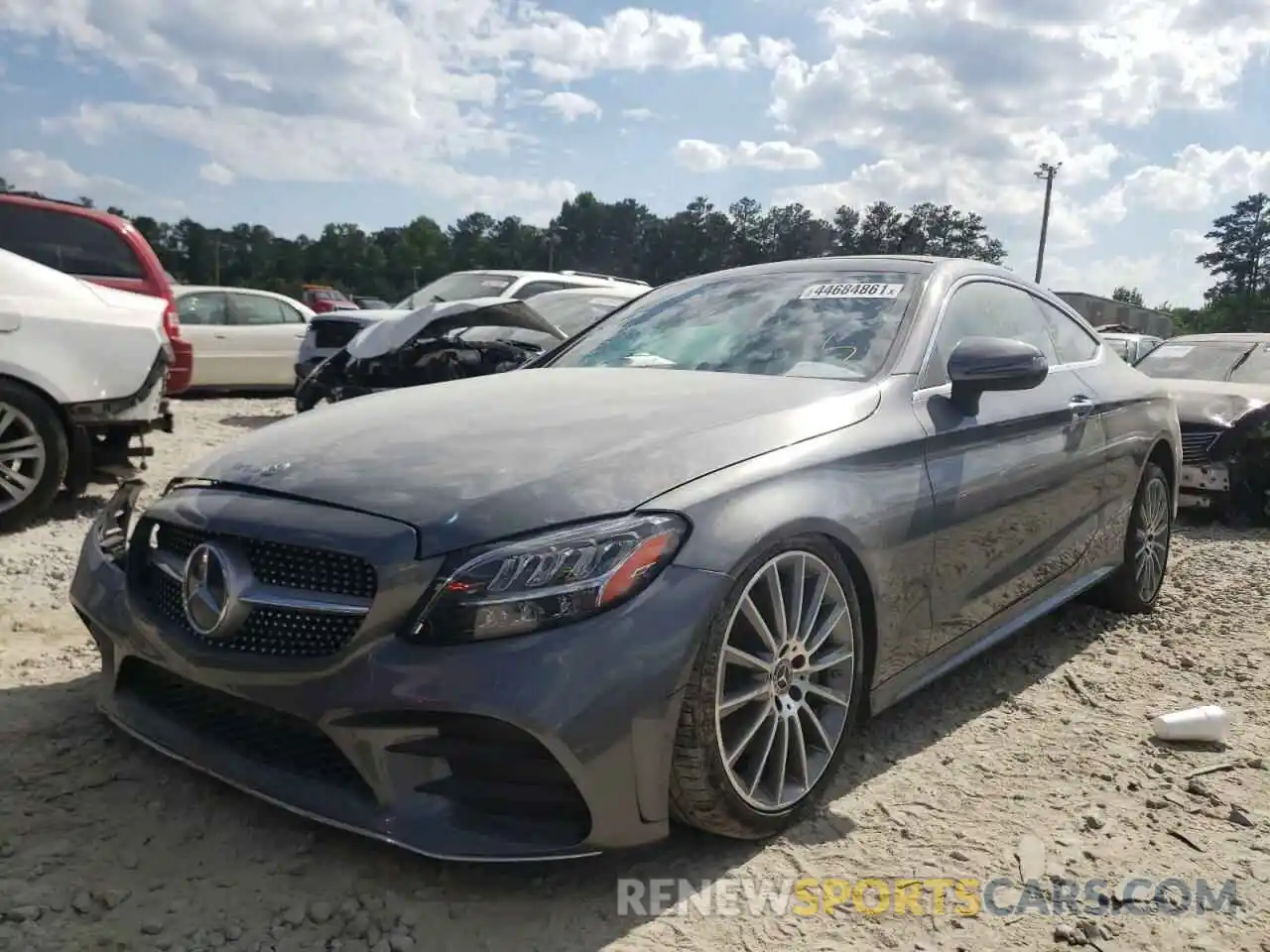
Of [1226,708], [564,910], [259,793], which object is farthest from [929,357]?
[259,793]

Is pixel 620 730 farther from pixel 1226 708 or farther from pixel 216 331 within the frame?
pixel 216 331

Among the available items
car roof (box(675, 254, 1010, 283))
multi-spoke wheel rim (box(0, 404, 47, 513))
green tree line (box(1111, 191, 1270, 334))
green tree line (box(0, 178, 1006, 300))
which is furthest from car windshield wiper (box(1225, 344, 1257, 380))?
green tree line (box(1111, 191, 1270, 334))

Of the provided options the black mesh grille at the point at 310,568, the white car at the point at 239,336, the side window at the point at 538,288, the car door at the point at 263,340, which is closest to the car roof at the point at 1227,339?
the side window at the point at 538,288

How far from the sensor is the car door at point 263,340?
1238cm

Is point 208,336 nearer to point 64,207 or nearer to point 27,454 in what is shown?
point 64,207

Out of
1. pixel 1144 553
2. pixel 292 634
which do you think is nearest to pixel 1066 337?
pixel 1144 553

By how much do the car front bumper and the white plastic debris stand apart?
6.09 ft

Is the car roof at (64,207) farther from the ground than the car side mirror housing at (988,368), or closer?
farther from the ground

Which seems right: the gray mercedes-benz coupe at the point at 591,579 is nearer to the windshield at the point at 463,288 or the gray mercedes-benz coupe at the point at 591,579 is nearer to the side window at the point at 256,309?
the windshield at the point at 463,288

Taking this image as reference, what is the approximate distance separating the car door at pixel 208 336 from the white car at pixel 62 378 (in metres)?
6.89

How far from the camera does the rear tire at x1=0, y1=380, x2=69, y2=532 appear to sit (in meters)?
5.04

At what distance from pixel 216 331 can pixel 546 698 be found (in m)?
11.5

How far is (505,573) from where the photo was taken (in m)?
2.07

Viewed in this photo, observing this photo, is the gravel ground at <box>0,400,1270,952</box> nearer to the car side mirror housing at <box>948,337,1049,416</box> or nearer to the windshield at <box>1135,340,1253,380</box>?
the car side mirror housing at <box>948,337,1049,416</box>
